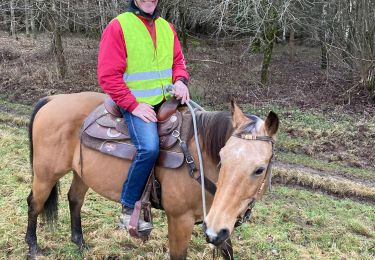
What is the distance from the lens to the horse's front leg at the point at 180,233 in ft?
10.0

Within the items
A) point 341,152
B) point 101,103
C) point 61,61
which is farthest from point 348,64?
point 101,103

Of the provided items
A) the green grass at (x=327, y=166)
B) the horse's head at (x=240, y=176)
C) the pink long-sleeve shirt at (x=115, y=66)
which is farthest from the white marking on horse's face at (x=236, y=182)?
the green grass at (x=327, y=166)

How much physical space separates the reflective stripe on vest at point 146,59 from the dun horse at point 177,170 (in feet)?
1.47

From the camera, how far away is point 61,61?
1226 cm

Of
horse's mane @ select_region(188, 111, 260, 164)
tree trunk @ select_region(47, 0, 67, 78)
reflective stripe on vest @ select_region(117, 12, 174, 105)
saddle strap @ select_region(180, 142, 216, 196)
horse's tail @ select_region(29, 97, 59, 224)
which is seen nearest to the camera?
horse's mane @ select_region(188, 111, 260, 164)

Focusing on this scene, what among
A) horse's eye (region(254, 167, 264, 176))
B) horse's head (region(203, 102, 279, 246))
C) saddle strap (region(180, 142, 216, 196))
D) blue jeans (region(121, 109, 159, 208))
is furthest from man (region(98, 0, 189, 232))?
horse's eye (region(254, 167, 264, 176))

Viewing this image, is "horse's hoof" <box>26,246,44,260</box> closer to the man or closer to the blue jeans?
the man

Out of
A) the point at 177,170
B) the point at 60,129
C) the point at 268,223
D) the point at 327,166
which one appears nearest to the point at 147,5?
the point at 177,170

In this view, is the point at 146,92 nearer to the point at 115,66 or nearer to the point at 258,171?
the point at 115,66

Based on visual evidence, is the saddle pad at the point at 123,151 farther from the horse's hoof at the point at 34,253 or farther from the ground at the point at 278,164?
the horse's hoof at the point at 34,253

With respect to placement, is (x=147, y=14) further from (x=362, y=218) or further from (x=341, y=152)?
(x=341, y=152)

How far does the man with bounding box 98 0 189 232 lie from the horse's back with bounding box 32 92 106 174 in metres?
0.60

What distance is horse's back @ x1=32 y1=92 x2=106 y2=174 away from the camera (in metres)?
3.57

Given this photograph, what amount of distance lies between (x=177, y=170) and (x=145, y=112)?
51 centimetres
